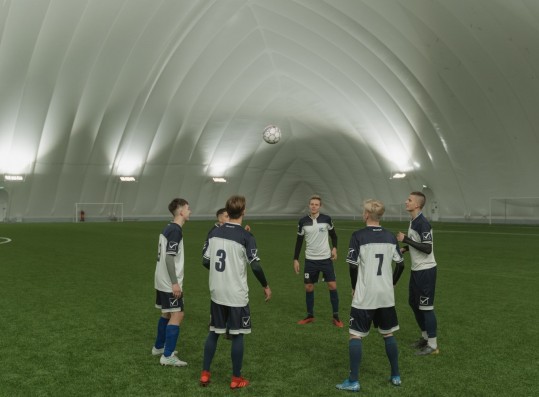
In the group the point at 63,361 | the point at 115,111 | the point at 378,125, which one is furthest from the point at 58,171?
the point at 63,361

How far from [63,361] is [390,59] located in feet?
A: 118

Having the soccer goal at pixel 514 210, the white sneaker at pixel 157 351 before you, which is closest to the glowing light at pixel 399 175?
the soccer goal at pixel 514 210

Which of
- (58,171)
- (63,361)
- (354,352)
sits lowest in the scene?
(63,361)

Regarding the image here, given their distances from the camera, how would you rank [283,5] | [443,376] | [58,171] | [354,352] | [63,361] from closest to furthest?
[354,352], [443,376], [63,361], [283,5], [58,171]

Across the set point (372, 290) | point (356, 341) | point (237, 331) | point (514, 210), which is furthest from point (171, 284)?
point (514, 210)

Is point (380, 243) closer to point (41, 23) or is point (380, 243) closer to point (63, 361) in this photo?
point (63, 361)

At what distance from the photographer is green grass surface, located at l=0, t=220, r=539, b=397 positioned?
6070mm

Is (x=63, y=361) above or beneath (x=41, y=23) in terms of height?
beneath

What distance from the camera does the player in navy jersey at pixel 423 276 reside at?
24.0 feet

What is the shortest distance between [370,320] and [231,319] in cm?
149

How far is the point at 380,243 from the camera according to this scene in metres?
6.03

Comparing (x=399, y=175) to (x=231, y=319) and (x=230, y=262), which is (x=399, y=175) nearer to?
(x=230, y=262)

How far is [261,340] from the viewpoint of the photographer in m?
8.11

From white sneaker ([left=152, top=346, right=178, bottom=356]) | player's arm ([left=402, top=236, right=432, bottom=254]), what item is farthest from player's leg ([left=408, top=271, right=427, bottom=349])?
white sneaker ([left=152, top=346, right=178, bottom=356])
